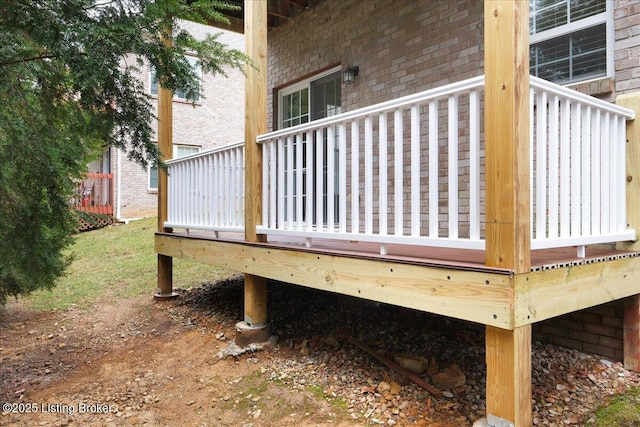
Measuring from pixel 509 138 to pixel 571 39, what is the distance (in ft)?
7.67

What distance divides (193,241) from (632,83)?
439 centimetres

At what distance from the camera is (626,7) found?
3.42m

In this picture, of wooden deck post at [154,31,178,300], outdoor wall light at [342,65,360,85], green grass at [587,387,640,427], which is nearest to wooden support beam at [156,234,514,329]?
green grass at [587,387,640,427]

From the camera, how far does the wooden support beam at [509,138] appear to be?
2.19m

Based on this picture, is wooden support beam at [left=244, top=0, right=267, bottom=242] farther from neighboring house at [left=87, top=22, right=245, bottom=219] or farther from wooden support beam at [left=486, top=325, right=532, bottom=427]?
neighboring house at [left=87, top=22, right=245, bottom=219]

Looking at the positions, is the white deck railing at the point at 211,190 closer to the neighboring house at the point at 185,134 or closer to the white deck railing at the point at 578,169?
the white deck railing at the point at 578,169

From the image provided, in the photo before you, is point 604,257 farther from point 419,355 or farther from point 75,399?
point 75,399

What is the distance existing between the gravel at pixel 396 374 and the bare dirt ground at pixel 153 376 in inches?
2.6

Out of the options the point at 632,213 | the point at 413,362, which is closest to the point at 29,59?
the point at 413,362

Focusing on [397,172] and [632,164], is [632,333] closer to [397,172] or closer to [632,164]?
[632,164]

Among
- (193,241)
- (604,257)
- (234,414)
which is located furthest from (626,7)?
(193,241)

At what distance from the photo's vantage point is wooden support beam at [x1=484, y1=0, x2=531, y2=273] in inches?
86.3

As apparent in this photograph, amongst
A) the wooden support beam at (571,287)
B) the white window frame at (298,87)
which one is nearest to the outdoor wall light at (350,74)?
the white window frame at (298,87)

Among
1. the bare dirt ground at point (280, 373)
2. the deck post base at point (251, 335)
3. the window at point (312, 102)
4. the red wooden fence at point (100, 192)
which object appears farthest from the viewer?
the red wooden fence at point (100, 192)
